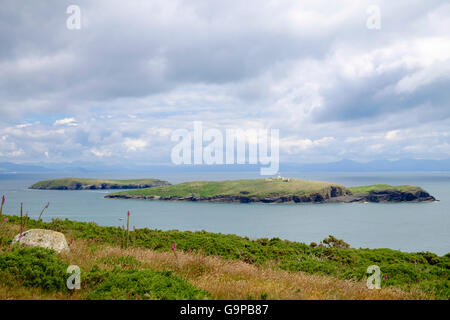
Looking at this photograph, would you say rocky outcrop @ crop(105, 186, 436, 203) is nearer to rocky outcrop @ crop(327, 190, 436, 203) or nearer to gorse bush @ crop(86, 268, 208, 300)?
rocky outcrop @ crop(327, 190, 436, 203)

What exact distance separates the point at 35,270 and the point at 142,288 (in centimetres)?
309

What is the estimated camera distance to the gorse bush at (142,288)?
7.11 meters

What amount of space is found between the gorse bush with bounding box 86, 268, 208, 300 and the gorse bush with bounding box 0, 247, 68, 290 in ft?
2.48

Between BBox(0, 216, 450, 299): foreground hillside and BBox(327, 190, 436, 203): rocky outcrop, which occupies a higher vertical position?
BBox(0, 216, 450, 299): foreground hillside

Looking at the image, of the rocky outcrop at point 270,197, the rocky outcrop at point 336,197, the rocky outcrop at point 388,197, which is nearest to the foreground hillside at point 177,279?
the rocky outcrop at point 270,197

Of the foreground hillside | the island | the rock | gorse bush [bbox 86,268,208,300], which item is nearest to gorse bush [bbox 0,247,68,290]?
the foreground hillside

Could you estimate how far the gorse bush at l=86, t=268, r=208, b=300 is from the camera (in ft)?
23.3

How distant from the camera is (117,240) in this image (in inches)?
746

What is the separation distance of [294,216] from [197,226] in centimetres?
4299

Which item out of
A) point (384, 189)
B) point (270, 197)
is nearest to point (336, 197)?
point (384, 189)

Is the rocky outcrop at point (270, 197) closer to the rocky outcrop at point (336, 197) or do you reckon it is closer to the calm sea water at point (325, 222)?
the rocky outcrop at point (336, 197)

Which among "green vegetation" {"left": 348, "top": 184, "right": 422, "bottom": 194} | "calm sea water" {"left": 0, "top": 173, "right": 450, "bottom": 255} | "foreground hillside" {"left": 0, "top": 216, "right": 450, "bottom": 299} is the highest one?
"foreground hillside" {"left": 0, "top": 216, "right": 450, "bottom": 299}

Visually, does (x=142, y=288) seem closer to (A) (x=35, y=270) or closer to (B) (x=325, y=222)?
(A) (x=35, y=270)
